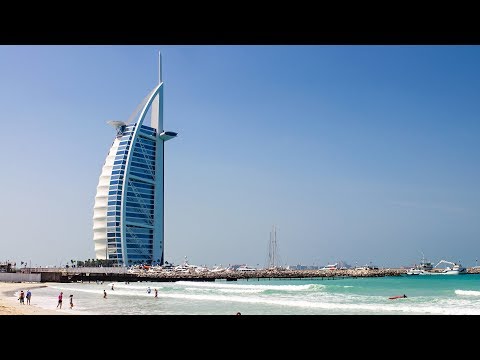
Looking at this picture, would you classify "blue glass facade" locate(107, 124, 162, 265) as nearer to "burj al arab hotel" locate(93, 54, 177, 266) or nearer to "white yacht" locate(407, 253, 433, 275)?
"burj al arab hotel" locate(93, 54, 177, 266)

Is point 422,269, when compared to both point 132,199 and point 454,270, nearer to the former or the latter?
point 454,270

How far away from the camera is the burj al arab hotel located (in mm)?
61156

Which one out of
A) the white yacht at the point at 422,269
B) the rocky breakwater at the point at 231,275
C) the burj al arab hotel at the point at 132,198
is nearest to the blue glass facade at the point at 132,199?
the burj al arab hotel at the point at 132,198

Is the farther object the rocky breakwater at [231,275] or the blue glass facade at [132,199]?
the blue glass facade at [132,199]

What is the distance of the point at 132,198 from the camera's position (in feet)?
205

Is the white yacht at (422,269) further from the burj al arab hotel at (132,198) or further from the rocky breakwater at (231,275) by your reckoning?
the burj al arab hotel at (132,198)

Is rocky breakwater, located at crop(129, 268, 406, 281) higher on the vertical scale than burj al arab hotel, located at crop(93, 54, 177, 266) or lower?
lower

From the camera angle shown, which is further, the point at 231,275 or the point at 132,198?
the point at 132,198

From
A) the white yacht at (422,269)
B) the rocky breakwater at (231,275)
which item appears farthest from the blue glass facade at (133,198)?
the white yacht at (422,269)

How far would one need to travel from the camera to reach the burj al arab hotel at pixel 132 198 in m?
61.2

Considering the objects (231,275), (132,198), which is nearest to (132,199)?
(132,198)

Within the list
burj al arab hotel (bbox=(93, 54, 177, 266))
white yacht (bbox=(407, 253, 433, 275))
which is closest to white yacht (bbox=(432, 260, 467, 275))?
white yacht (bbox=(407, 253, 433, 275))

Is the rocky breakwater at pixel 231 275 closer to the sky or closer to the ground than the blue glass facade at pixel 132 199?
closer to the ground
